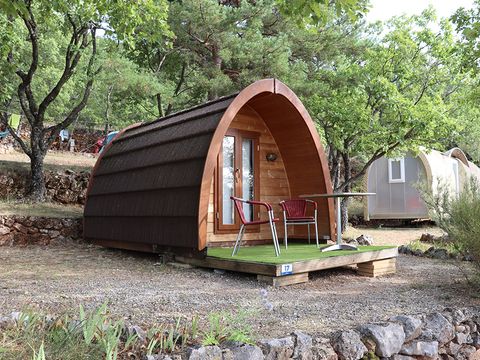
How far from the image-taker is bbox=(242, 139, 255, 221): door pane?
24.9ft

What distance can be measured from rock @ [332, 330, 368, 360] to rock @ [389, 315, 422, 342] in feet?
1.68

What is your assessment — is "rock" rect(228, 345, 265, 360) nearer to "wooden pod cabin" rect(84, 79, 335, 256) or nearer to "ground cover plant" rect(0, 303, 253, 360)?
"ground cover plant" rect(0, 303, 253, 360)

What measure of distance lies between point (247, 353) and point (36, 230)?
795 centimetres

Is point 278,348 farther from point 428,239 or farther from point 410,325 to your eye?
point 428,239

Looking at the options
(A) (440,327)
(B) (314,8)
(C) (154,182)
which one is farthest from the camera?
(C) (154,182)

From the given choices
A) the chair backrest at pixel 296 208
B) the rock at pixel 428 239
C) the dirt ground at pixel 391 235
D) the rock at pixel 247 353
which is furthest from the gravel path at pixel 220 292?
the dirt ground at pixel 391 235

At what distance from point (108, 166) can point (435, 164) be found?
1148 cm

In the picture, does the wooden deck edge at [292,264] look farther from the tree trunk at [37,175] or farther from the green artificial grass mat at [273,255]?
the tree trunk at [37,175]

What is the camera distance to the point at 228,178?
732cm

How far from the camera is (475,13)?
365 inches

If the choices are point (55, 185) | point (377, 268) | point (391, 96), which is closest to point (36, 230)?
point (55, 185)

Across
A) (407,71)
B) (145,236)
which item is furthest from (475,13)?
(145,236)

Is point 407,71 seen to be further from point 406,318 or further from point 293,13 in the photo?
point 406,318

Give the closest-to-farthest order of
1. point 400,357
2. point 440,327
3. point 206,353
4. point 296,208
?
point 206,353 → point 400,357 → point 440,327 → point 296,208
